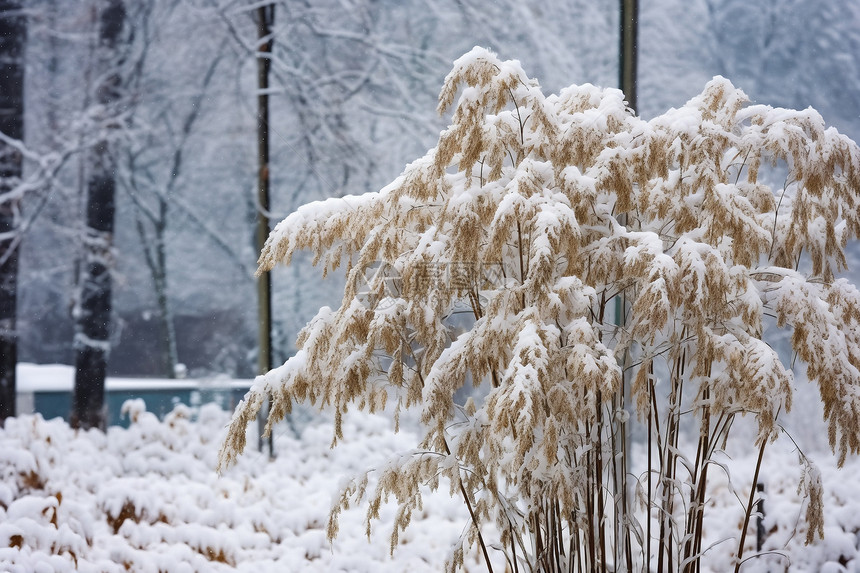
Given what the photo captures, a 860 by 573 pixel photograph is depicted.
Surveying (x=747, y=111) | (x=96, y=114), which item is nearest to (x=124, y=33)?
(x=96, y=114)

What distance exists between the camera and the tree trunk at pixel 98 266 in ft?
9.50

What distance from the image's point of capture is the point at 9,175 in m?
2.88

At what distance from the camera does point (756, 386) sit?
5.05ft

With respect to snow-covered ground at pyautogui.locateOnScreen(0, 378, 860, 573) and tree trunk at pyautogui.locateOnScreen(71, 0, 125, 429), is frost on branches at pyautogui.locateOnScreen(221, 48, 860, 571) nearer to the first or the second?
snow-covered ground at pyautogui.locateOnScreen(0, 378, 860, 573)

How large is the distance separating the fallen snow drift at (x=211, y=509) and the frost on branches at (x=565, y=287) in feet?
3.48

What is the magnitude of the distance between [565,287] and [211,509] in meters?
1.83

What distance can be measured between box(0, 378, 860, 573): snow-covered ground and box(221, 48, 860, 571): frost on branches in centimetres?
106

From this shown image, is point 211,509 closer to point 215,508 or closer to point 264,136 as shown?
point 215,508

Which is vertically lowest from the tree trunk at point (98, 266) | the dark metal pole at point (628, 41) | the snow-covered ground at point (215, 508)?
the snow-covered ground at point (215, 508)

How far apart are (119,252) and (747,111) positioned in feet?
7.54

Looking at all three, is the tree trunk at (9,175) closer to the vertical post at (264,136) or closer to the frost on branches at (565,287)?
the vertical post at (264,136)

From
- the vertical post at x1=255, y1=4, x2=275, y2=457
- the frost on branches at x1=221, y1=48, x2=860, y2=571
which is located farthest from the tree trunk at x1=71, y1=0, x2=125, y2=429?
the frost on branches at x1=221, y1=48, x2=860, y2=571

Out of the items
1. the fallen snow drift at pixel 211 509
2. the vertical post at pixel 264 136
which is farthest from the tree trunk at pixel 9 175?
the vertical post at pixel 264 136

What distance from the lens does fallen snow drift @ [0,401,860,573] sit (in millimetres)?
2584
